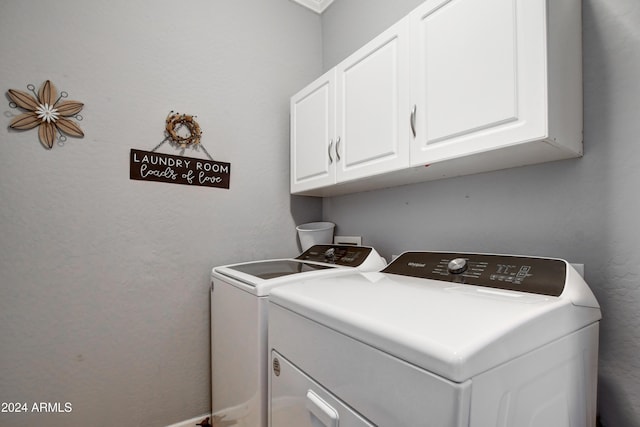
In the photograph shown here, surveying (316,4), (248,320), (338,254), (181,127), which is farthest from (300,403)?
(316,4)

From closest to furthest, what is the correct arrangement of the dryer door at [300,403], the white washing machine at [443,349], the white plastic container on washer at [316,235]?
the white washing machine at [443,349] → the dryer door at [300,403] → the white plastic container on washer at [316,235]

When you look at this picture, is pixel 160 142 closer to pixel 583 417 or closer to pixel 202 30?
pixel 202 30

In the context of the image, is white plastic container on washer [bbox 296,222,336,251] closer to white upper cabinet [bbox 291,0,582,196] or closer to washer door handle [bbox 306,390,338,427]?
white upper cabinet [bbox 291,0,582,196]

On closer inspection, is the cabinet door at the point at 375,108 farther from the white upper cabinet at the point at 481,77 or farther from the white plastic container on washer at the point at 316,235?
the white plastic container on washer at the point at 316,235

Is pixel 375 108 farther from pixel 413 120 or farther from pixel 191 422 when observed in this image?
pixel 191 422

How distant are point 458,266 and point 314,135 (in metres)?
1.07

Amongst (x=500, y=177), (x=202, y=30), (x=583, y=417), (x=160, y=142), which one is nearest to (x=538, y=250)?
(x=500, y=177)

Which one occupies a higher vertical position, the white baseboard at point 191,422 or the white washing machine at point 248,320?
the white washing machine at point 248,320

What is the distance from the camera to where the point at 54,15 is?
1396 mm

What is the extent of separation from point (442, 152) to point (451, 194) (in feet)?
1.23

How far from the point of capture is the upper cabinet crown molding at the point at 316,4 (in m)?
2.17

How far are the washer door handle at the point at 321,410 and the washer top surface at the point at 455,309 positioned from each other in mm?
200

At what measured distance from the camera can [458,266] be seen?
109 cm

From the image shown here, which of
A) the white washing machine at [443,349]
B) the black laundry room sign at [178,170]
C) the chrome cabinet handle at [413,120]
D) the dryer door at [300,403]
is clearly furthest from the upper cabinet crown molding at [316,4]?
the dryer door at [300,403]
